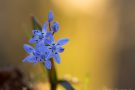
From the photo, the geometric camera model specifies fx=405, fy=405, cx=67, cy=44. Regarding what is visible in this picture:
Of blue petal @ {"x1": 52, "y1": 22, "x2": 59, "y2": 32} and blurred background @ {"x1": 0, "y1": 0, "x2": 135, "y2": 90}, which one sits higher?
blurred background @ {"x1": 0, "y1": 0, "x2": 135, "y2": 90}

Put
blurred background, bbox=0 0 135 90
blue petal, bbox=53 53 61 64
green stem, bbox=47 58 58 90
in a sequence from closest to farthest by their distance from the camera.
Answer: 1. blue petal, bbox=53 53 61 64
2. green stem, bbox=47 58 58 90
3. blurred background, bbox=0 0 135 90

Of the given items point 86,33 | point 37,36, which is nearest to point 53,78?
point 37,36

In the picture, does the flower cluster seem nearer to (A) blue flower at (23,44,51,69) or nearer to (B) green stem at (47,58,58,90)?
(A) blue flower at (23,44,51,69)

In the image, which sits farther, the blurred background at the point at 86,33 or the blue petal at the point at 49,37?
the blurred background at the point at 86,33

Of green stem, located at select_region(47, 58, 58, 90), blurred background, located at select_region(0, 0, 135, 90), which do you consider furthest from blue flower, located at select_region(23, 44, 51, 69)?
blurred background, located at select_region(0, 0, 135, 90)

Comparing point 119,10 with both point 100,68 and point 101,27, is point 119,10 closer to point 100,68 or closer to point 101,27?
point 101,27

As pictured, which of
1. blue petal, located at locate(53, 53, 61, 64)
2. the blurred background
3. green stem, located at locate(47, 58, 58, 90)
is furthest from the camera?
the blurred background

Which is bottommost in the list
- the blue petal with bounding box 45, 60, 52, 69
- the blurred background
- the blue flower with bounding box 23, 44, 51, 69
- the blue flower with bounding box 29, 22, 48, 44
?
the blue petal with bounding box 45, 60, 52, 69

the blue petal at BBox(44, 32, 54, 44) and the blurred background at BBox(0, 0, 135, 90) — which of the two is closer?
the blue petal at BBox(44, 32, 54, 44)

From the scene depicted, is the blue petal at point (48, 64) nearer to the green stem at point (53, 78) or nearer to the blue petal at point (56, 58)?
the blue petal at point (56, 58)

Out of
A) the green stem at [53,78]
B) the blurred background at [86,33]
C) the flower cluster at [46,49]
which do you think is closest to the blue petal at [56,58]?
the flower cluster at [46,49]
